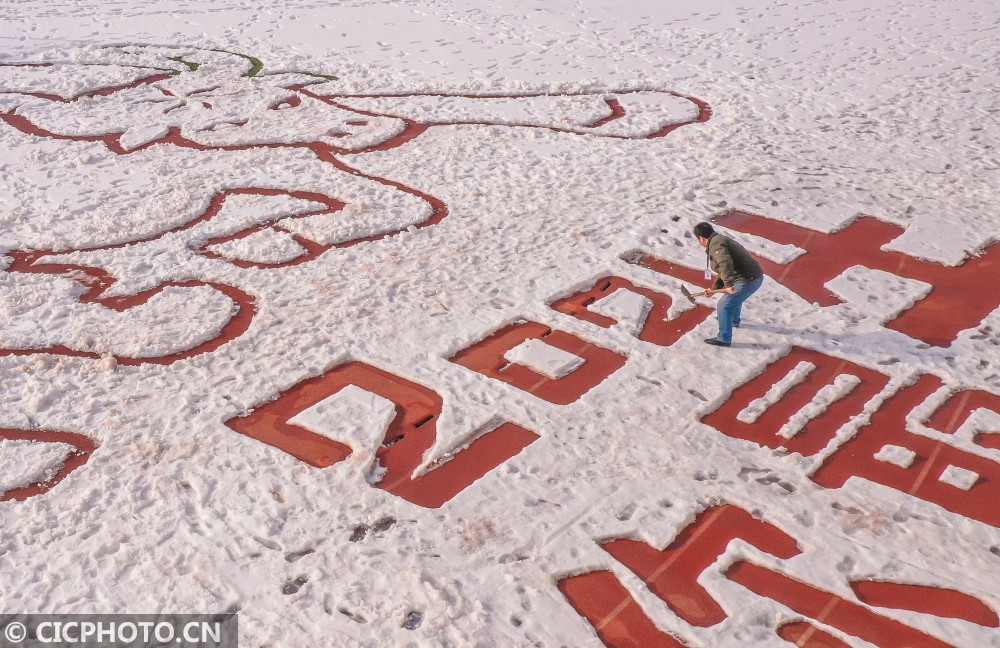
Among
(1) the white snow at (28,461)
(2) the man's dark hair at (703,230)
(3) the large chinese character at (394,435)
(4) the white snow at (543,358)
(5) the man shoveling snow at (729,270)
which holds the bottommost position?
(1) the white snow at (28,461)

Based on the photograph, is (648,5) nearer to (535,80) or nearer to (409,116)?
(535,80)

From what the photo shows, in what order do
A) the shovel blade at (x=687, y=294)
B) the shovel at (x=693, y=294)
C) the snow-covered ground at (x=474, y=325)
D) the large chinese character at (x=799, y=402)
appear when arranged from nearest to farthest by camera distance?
the snow-covered ground at (x=474, y=325), the large chinese character at (x=799, y=402), the shovel at (x=693, y=294), the shovel blade at (x=687, y=294)

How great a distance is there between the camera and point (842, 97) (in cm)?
1062

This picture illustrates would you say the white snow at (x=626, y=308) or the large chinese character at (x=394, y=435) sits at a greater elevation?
the white snow at (x=626, y=308)

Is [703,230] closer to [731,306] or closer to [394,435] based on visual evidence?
[731,306]

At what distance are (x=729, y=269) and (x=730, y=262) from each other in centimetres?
5

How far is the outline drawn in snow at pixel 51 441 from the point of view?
17.4ft

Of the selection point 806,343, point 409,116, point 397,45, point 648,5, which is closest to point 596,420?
point 806,343

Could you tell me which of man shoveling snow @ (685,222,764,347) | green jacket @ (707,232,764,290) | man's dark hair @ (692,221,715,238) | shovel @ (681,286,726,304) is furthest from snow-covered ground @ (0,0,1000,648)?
man's dark hair @ (692,221,715,238)

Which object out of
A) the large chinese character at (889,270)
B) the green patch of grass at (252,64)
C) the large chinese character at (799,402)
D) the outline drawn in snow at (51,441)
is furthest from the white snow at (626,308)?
the green patch of grass at (252,64)

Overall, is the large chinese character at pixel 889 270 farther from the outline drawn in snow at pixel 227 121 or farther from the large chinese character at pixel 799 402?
the outline drawn in snow at pixel 227 121

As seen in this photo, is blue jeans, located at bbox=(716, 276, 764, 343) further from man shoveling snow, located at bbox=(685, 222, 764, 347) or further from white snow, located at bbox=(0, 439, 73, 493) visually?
white snow, located at bbox=(0, 439, 73, 493)

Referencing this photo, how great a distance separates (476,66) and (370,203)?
408 centimetres

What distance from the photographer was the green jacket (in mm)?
6109
